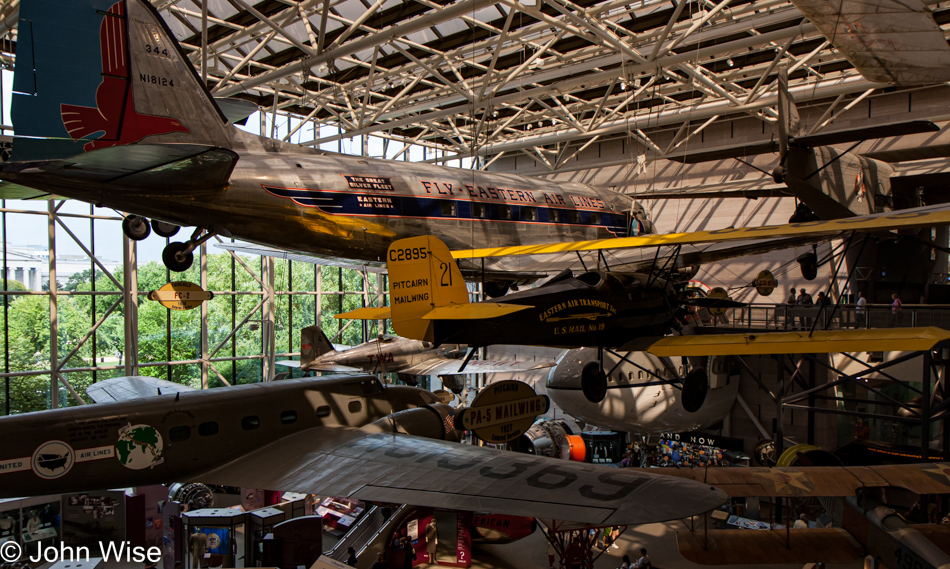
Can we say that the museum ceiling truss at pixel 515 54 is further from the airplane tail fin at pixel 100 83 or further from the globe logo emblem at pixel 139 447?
the globe logo emblem at pixel 139 447

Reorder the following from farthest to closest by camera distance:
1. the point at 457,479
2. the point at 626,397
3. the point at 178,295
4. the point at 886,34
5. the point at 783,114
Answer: the point at 626,397, the point at 178,295, the point at 783,114, the point at 457,479, the point at 886,34

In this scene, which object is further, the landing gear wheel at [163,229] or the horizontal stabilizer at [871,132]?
the landing gear wheel at [163,229]

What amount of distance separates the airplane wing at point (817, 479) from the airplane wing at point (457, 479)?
2.28 meters

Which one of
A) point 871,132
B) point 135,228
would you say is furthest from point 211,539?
point 871,132

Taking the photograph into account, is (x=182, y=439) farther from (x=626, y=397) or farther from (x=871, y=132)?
(x=871, y=132)

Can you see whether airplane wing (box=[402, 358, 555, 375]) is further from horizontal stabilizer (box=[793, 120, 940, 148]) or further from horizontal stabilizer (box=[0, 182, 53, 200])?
horizontal stabilizer (box=[0, 182, 53, 200])

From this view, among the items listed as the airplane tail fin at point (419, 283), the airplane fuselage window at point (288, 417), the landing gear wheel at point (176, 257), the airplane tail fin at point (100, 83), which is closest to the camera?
the airplane tail fin at point (419, 283)

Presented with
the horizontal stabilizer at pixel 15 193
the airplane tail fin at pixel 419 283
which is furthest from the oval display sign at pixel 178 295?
the airplane tail fin at pixel 419 283

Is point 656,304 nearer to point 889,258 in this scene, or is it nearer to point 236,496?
point 236,496

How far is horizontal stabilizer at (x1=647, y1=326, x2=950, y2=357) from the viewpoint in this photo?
7.29 meters

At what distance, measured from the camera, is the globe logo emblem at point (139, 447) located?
10328mm

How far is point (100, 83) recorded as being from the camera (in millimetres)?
9930

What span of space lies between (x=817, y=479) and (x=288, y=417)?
30.5ft

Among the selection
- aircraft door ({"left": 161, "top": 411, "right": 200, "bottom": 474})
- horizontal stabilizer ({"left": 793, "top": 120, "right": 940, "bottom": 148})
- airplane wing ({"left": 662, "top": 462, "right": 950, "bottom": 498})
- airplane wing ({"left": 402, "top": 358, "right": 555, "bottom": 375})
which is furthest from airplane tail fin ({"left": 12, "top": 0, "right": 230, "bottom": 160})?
airplane wing ({"left": 402, "top": 358, "right": 555, "bottom": 375})
